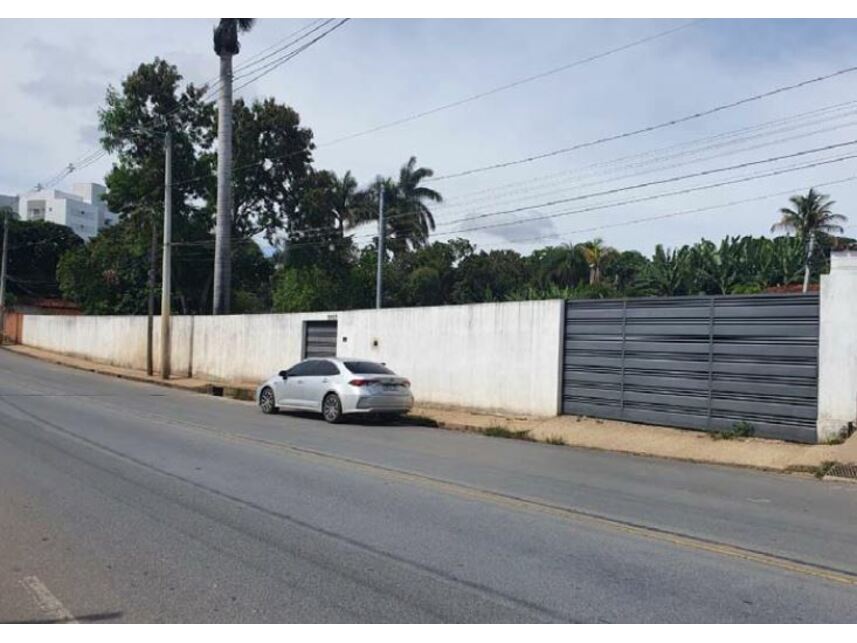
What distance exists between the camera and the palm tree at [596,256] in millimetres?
68500

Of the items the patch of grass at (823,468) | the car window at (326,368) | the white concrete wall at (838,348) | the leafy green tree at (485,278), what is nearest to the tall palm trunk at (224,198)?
the car window at (326,368)

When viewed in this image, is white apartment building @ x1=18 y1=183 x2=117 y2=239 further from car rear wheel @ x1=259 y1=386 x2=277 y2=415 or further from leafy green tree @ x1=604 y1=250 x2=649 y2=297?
car rear wheel @ x1=259 y1=386 x2=277 y2=415

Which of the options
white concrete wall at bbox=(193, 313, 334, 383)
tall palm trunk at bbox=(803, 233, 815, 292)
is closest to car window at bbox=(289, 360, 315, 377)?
white concrete wall at bbox=(193, 313, 334, 383)

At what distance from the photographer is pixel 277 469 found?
34.0 feet

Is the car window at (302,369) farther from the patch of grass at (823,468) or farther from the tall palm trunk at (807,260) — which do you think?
the tall palm trunk at (807,260)

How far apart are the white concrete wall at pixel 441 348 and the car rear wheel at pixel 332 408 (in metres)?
3.24

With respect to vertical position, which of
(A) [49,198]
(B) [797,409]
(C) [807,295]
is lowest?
(B) [797,409]

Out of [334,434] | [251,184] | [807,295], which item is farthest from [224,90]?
[807,295]

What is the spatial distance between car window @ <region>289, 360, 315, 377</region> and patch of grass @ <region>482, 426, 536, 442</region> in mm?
4675

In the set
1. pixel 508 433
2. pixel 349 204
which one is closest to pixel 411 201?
pixel 349 204

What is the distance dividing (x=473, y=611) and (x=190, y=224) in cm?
4351

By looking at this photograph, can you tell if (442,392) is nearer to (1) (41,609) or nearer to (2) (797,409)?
(2) (797,409)

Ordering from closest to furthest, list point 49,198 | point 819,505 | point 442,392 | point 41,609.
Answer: point 41,609
point 819,505
point 442,392
point 49,198

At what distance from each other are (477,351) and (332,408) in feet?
12.0
